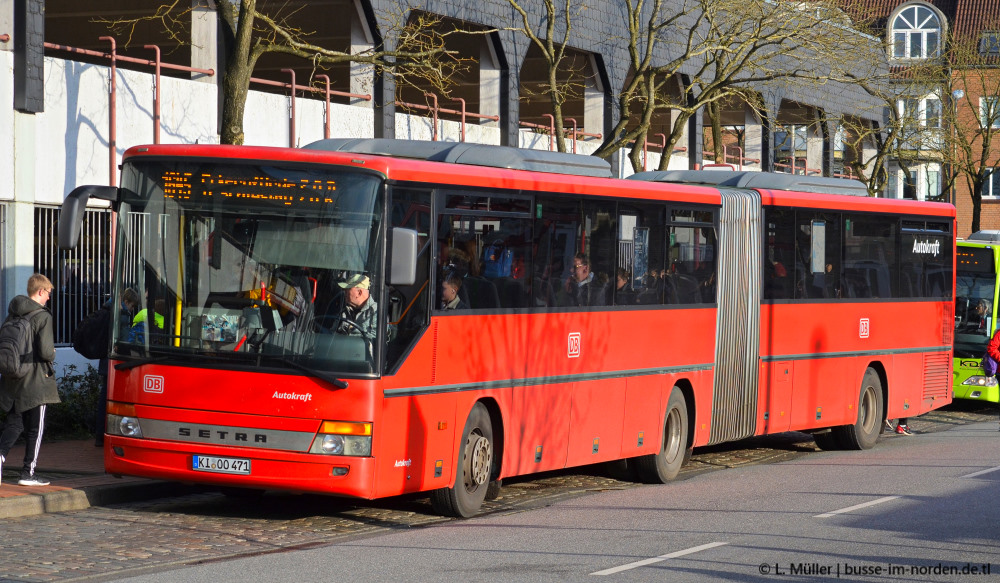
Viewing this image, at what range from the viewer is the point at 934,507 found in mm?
12625

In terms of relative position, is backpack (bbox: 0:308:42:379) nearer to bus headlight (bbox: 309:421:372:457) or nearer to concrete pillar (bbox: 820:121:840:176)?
bus headlight (bbox: 309:421:372:457)

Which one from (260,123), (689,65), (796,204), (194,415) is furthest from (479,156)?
(689,65)

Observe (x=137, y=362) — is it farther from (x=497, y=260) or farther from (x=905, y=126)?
(x=905, y=126)

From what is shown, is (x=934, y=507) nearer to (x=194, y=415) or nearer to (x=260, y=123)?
(x=194, y=415)

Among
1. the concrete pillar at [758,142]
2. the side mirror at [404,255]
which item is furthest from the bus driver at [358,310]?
the concrete pillar at [758,142]

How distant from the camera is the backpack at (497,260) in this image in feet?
39.5

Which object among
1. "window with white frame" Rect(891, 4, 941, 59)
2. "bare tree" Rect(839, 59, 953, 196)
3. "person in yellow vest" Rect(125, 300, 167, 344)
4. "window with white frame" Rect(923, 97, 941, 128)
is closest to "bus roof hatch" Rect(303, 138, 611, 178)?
"person in yellow vest" Rect(125, 300, 167, 344)

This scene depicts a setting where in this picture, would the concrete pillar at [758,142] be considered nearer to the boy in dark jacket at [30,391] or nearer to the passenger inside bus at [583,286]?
the passenger inside bus at [583,286]

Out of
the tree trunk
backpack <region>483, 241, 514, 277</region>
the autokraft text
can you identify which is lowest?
the autokraft text

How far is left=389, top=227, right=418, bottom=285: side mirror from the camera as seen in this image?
10.6 m

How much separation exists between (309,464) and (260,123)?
34.5 ft

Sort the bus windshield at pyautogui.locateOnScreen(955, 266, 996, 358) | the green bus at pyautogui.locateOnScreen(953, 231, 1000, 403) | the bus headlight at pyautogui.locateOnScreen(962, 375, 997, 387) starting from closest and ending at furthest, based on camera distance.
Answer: the bus headlight at pyautogui.locateOnScreen(962, 375, 997, 387), the green bus at pyautogui.locateOnScreen(953, 231, 1000, 403), the bus windshield at pyautogui.locateOnScreen(955, 266, 996, 358)

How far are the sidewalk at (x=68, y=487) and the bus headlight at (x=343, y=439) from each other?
2.38 metres

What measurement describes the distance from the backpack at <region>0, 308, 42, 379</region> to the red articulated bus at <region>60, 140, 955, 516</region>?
1107 millimetres
